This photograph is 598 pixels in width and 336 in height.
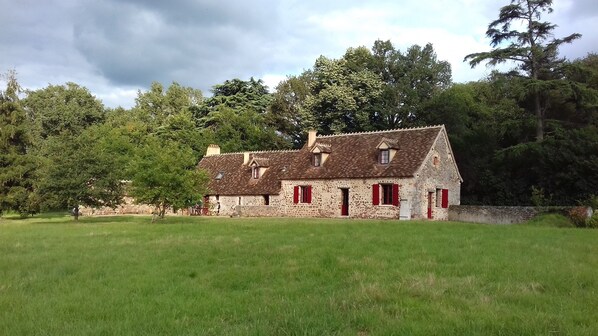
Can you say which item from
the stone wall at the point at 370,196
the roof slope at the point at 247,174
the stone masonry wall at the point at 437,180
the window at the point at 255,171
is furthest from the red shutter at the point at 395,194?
the window at the point at 255,171

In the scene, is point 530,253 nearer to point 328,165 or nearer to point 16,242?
point 16,242

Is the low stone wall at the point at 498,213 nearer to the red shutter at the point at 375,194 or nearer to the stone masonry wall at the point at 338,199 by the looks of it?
the stone masonry wall at the point at 338,199

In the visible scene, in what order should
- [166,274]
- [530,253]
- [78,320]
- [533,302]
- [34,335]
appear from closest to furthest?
[34,335] < [78,320] < [533,302] < [166,274] < [530,253]

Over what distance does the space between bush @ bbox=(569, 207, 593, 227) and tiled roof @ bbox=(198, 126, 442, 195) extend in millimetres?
9660

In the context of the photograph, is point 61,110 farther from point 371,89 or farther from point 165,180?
point 165,180

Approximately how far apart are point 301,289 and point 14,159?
114 ft

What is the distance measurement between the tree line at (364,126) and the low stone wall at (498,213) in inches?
125

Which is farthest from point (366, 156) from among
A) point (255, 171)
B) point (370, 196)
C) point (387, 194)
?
point (255, 171)

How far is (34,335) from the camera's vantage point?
5.68 metres

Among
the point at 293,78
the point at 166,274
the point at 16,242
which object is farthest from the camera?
the point at 293,78

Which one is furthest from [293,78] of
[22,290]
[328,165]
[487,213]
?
[22,290]

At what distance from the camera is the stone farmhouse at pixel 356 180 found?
3319 cm

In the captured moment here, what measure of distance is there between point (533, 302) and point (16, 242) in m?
15.3

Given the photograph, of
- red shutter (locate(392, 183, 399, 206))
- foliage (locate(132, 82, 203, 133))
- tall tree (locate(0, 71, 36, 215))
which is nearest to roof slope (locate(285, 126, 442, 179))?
red shutter (locate(392, 183, 399, 206))
